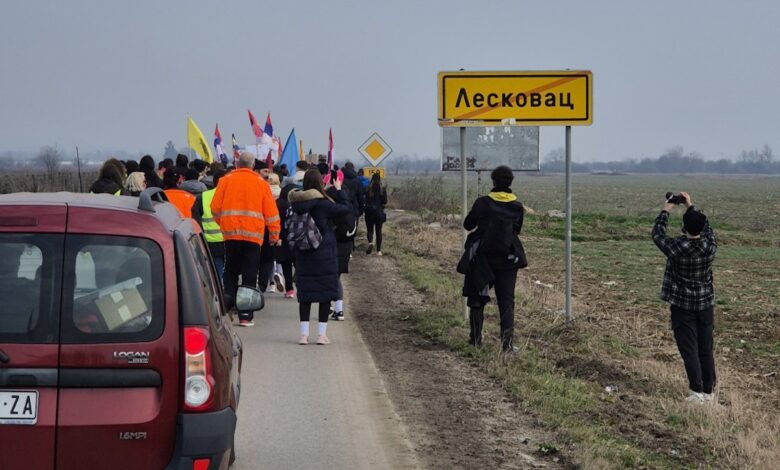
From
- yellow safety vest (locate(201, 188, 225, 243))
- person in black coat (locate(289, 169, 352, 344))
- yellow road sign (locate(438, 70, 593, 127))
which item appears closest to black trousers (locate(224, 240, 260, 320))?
yellow safety vest (locate(201, 188, 225, 243))

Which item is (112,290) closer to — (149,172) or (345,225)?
(345,225)

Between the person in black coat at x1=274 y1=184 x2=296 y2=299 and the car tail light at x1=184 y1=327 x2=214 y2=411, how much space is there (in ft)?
33.1

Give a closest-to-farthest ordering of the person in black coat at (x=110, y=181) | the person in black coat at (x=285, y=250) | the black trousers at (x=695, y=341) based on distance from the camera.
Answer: the black trousers at (x=695, y=341), the person in black coat at (x=110, y=181), the person in black coat at (x=285, y=250)

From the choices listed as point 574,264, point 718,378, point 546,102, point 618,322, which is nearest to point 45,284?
point 718,378

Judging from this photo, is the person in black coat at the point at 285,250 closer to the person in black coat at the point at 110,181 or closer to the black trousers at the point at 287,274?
the black trousers at the point at 287,274

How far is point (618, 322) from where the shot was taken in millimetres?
15531

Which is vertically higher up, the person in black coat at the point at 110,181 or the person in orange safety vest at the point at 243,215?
the person in black coat at the point at 110,181

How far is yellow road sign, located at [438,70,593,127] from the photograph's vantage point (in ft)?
44.1

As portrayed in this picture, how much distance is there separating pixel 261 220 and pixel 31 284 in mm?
8446

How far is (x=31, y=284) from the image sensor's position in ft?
16.1

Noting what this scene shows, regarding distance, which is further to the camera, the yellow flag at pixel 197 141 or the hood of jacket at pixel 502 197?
→ the yellow flag at pixel 197 141

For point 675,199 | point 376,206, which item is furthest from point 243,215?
point 376,206

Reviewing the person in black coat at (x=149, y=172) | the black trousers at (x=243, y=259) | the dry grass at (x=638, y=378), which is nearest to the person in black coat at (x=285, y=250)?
the black trousers at (x=243, y=259)

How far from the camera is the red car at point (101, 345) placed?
15.8ft
